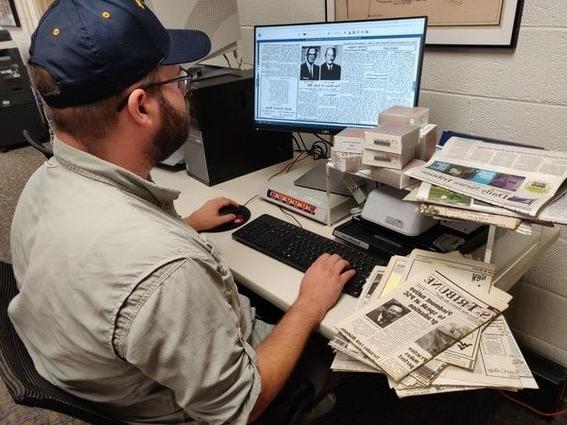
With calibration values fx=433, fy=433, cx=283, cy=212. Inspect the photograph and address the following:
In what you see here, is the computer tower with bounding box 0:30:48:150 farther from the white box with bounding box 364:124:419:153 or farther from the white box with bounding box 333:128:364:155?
the white box with bounding box 364:124:419:153

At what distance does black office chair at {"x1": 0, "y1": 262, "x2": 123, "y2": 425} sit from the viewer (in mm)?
593

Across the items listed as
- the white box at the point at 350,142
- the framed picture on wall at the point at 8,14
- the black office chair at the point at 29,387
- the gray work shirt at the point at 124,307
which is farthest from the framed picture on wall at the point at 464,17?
the framed picture on wall at the point at 8,14

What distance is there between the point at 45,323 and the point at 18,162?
12.8ft

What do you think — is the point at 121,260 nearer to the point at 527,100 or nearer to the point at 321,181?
the point at 321,181

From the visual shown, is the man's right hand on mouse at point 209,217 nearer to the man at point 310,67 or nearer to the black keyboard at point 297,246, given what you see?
the black keyboard at point 297,246

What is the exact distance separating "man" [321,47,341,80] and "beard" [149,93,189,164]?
0.55 meters

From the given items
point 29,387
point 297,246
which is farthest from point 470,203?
point 29,387

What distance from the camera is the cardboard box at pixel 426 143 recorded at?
41.9 inches

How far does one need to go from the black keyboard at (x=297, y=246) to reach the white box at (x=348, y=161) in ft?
0.64

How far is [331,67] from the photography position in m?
1.28

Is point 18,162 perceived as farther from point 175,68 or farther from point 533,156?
point 533,156

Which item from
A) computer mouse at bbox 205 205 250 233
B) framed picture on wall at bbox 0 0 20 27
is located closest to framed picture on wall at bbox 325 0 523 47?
computer mouse at bbox 205 205 250 233

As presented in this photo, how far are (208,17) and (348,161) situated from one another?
1.04 m

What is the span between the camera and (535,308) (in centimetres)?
146
